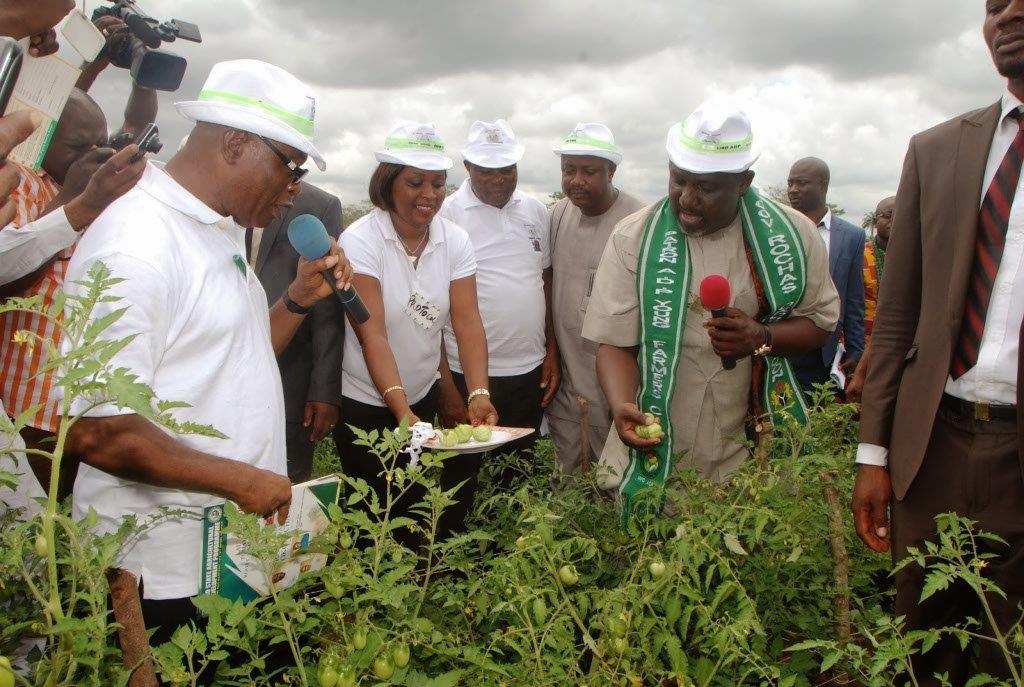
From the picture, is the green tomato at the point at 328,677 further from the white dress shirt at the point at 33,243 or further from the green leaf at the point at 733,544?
the white dress shirt at the point at 33,243

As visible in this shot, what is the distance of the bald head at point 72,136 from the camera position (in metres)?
3.10

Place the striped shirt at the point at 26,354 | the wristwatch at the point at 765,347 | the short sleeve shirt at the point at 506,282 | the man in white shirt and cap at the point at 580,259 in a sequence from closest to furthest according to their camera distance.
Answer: the striped shirt at the point at 26,354
the wristwatch at the point at 765,347
the short sleeve shirt at the point at 506,282
the man in white shirt and cap at the point at 580,259

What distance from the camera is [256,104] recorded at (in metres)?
2.02

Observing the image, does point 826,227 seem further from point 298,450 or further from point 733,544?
point 733,544

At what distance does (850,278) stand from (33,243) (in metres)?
5.15

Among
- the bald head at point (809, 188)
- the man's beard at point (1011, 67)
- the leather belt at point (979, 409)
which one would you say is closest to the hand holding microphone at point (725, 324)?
the leather belt at point (979, 409)

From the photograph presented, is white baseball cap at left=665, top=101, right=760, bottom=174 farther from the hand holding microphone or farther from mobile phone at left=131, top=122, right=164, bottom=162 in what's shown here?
mobile phone at left=131, top=122, right=164, bottom=162

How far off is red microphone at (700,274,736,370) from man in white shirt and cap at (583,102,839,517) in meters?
0.08

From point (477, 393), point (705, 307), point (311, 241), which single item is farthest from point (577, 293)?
point (311, 241)

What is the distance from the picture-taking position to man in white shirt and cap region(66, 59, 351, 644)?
5.52ft

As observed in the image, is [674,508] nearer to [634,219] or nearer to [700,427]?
[700,427]

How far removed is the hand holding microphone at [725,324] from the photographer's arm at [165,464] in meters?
1.66

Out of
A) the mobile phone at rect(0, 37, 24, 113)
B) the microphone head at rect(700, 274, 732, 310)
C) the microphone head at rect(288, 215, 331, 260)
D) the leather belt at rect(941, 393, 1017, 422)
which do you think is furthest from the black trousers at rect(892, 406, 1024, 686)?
the mobile phone at rect(0, 37, 24, 113)

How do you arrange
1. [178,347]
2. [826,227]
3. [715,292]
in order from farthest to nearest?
[826,227] < [715,292] < [178,347]
